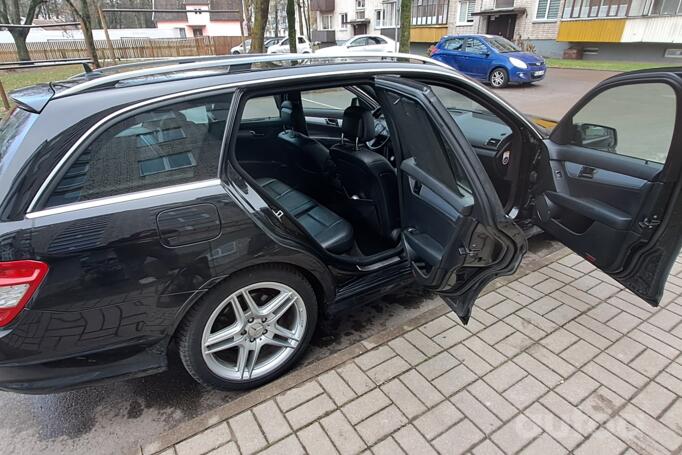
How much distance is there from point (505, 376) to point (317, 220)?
1.45 meters

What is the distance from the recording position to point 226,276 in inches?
73.5

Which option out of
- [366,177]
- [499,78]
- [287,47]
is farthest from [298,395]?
[287,47]

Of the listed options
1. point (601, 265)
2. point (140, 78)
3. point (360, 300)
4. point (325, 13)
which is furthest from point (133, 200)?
point (325, 13)

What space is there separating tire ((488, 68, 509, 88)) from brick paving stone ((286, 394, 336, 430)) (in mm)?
13151

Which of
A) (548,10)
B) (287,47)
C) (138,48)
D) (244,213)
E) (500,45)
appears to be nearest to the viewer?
(244,213)

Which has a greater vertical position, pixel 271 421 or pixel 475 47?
pixel 475 47

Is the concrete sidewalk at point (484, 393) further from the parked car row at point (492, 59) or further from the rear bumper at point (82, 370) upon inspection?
the parked car row at point (492, 59)

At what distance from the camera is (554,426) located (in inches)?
75.0

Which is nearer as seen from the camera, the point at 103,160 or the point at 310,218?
the point at 103,160

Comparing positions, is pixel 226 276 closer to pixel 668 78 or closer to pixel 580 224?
pixel 580 224

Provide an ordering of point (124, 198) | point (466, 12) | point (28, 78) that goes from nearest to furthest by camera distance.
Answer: point (124, 198) → point (28, 78) → point (466, 12)

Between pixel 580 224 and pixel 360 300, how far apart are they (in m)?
1.47

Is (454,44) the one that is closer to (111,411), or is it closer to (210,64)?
(210,64)

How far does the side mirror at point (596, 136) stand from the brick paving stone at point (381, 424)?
2044 mm
